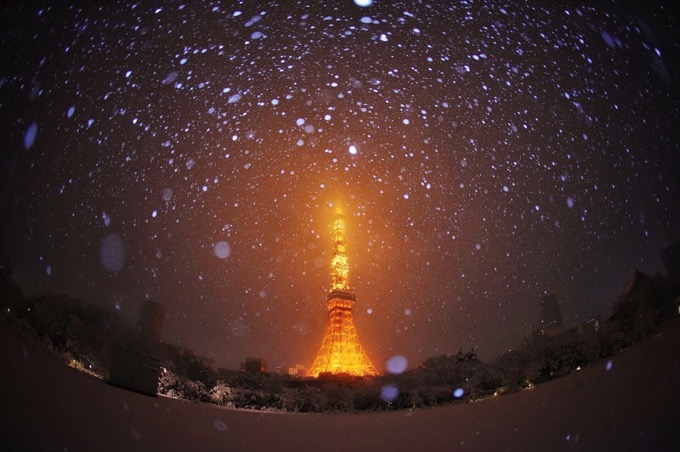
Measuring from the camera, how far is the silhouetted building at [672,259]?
789 centimetres

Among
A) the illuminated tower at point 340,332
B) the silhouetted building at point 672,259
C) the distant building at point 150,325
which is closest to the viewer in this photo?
the silhouetted building at point 672,259

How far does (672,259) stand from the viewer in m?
7.91

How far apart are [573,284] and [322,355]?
23042mm

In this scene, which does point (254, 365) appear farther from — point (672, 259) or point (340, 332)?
point (340, 332)

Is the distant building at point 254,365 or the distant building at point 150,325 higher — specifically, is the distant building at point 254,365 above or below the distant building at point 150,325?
below

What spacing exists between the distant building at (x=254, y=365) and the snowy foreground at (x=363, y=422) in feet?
20.0

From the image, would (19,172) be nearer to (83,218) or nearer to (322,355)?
(83,218)

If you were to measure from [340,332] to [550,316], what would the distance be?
2164cm

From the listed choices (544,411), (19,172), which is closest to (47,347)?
(19,172)

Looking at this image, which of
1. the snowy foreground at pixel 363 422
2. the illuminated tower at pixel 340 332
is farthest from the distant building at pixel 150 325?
the illuminated tower at pixel 340 332

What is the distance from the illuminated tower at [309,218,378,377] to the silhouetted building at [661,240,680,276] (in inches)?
859

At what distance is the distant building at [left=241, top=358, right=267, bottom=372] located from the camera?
14556 mm

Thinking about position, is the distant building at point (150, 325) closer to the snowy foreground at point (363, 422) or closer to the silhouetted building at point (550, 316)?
the snowy foreground at point (363, 422)

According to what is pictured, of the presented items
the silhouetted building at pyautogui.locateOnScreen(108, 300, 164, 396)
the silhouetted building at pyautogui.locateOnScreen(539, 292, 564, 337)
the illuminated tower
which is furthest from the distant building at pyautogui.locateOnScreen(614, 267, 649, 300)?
the illuminated tower
